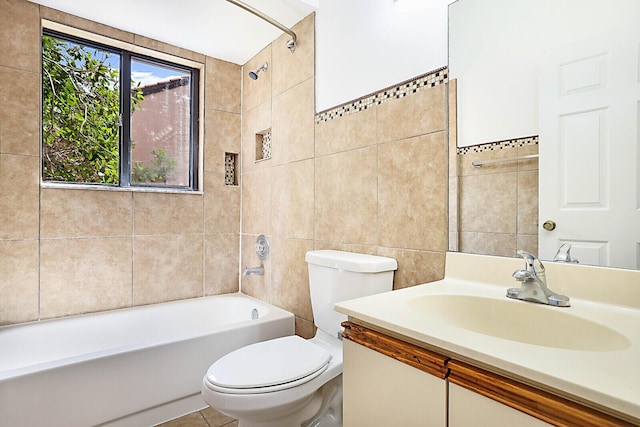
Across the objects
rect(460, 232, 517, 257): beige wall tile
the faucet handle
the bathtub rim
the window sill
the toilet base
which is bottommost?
the toilet base

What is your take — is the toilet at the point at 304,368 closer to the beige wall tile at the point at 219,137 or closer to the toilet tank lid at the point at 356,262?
the toilet tank lid at the point at 356,262

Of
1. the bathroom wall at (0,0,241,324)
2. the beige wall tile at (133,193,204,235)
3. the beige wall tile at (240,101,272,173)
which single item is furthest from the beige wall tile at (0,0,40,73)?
the beige wall tile at (240,101,272,173)

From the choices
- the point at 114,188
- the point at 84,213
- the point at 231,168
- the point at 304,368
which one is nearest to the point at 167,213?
the point at 114,188

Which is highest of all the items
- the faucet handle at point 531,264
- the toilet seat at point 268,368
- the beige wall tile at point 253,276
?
the faucet handle at point 531,264

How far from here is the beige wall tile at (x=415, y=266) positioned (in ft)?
4.74

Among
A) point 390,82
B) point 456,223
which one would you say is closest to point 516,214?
point 456,223

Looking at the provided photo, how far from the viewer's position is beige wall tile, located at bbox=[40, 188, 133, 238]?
7.05 feet

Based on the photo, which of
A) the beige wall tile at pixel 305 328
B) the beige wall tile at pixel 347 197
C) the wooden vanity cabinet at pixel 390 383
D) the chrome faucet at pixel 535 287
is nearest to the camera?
the wooden vanity cabinet at pixel 390 383

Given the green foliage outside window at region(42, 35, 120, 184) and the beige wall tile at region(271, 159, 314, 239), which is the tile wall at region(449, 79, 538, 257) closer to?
the beige wall tile at region(271, 159, 314, 239)

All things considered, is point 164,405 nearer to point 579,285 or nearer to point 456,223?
point 456,223

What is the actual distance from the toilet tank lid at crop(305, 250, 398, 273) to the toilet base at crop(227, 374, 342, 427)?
47cm

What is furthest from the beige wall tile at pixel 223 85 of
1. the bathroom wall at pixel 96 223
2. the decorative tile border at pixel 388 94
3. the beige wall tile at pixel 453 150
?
the beige wall tile at pixel 453 150

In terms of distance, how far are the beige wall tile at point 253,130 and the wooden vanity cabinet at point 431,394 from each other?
184 centimetres

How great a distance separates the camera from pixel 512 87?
1.21 m
